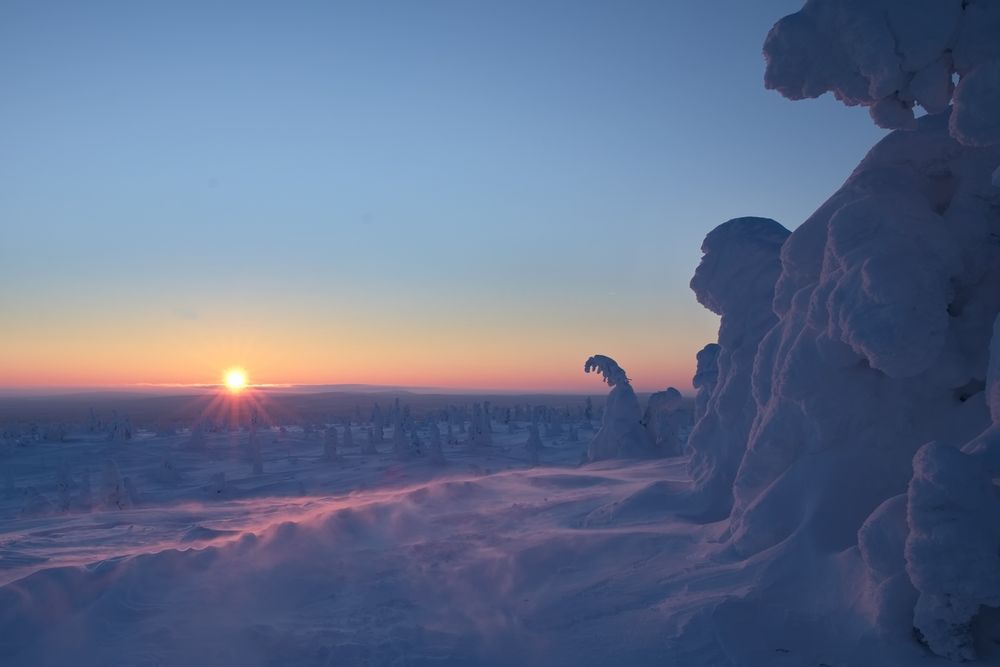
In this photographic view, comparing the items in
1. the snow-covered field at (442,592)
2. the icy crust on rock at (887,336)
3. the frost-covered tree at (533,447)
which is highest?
the icy crust on rock at (887,336)

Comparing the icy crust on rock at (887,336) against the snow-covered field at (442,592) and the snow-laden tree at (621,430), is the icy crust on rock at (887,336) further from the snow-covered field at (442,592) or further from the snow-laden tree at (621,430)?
the snow-laden tree at (621,430)

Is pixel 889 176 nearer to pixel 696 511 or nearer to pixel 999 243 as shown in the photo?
pixel 999 243

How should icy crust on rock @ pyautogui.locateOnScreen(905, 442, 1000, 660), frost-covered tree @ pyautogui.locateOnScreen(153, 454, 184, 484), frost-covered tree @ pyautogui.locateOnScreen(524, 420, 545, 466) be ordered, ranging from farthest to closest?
frost-covered tree @ pyautogui.locateOnScreen(524, 420, 545, 466) → frost-covered tree @ pyautogui.locateOnScreen(153, 454, 184, 484) → icy crust on rock @ pyautogui.locateOnScreen(905, 442, 1000, 660)

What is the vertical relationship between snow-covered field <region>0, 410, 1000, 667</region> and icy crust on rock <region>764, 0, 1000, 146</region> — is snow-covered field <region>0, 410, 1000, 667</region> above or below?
below

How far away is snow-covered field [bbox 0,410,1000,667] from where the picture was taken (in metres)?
6.54

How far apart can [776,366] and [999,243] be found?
3145mm

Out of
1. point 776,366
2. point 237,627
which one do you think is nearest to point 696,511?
point 776,366

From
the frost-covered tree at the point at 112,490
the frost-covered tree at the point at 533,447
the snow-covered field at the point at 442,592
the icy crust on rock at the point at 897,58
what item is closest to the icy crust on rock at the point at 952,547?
the snow-covered field at the point at 442,592

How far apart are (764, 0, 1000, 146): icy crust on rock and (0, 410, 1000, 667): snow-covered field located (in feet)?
16.3

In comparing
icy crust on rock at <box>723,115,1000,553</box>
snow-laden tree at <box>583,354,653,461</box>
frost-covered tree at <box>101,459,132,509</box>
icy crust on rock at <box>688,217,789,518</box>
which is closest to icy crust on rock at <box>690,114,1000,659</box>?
icy crust on rock at <box>723,115,1000,553</box>

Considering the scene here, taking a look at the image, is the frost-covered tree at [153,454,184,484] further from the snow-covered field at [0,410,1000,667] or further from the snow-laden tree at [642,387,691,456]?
the snow-laden tree at [642,387,691,456]

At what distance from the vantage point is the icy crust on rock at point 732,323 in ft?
42.1

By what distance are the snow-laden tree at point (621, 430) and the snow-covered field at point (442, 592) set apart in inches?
603

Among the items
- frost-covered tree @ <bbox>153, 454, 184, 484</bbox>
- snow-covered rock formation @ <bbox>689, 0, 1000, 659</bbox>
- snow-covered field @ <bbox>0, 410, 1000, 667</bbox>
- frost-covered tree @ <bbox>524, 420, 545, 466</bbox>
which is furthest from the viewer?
frost-covered tree @ <bbox>524, 420, 545, 466</bbox>
